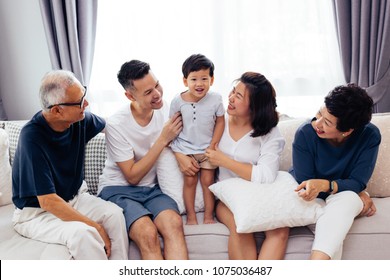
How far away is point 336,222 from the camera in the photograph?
147cm

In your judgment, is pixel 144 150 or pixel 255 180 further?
pixel 144 150

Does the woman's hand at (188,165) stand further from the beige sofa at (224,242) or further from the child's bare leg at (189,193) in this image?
the beige sofa at (224,242)

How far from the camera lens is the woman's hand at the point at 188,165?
1.72 metres

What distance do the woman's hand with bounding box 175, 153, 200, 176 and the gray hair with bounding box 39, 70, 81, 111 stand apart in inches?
21.9

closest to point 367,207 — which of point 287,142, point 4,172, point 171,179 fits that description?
point 287,142

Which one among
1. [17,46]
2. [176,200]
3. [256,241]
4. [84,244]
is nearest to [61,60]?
[17,46]

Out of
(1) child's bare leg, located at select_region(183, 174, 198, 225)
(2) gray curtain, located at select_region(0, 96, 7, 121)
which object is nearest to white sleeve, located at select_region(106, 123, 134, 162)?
(1) child's bare leg, located at select_region(183, 174, 198, 225)

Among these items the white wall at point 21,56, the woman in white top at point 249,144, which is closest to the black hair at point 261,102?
the woman in white top at point 249,144

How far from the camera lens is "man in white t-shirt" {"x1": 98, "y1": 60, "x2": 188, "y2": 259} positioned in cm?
159

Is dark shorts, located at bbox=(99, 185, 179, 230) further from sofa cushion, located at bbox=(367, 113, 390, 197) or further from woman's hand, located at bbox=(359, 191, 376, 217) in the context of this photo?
sofa cushion, located at bbox=(367, 113, 390, 197)

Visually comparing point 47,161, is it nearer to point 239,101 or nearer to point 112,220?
point 112,220
